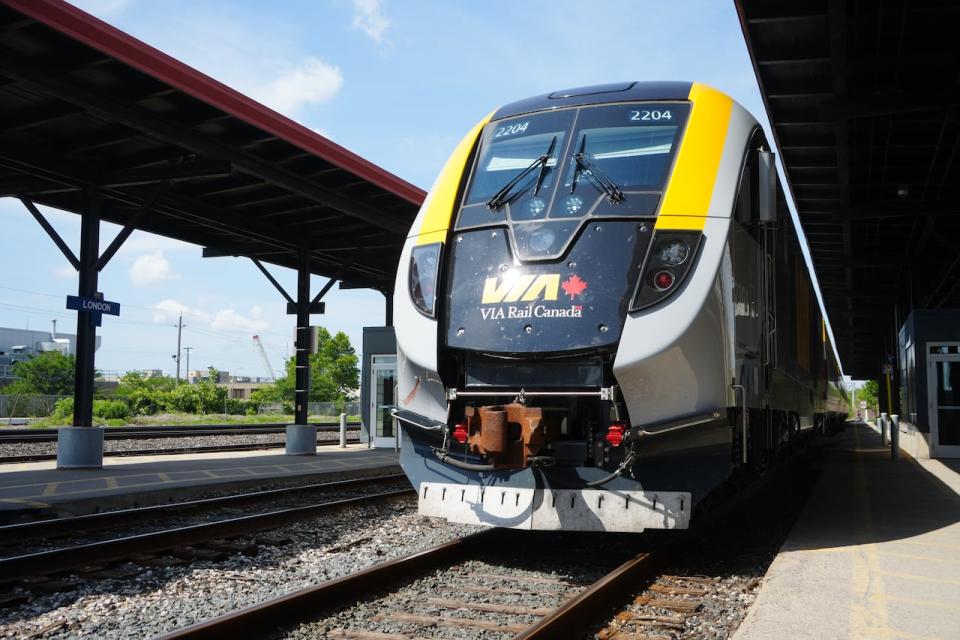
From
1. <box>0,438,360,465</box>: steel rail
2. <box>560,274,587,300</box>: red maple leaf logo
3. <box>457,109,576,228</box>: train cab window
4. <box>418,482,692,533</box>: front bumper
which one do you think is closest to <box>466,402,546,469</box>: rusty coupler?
<box>418,482,692,533</box>: front bumper

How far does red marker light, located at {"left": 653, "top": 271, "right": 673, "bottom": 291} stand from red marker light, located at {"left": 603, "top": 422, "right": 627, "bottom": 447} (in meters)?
0.98

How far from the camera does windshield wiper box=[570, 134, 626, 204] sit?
646cm

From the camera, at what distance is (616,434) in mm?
5945

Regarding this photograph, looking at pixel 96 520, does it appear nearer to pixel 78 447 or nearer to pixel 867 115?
pixel 78 447

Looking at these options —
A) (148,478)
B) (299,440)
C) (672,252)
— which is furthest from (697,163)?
(299,440)

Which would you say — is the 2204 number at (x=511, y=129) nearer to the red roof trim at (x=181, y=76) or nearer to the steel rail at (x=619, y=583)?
the steel rail at (x=619, y=583)

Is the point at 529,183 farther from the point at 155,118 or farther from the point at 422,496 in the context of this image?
the point at 155,118

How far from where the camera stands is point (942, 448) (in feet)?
65.2

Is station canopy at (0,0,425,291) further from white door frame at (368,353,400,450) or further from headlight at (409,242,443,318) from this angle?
headlight at (409,242,443,318)

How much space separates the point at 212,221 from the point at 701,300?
11761 mm

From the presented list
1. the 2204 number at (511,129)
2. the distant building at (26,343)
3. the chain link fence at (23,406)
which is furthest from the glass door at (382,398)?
the distant building at (26,343)

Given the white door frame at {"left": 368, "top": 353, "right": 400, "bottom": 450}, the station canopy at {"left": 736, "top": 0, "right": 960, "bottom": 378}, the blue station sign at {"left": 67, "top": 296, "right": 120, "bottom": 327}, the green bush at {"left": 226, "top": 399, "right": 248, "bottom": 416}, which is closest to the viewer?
the station canopy at {"left": 736, "top": 0, "right": 960, "bottom": 378}

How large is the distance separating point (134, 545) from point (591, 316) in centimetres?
436

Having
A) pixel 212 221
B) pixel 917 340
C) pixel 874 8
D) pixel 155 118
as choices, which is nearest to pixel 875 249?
pixel 917 340
